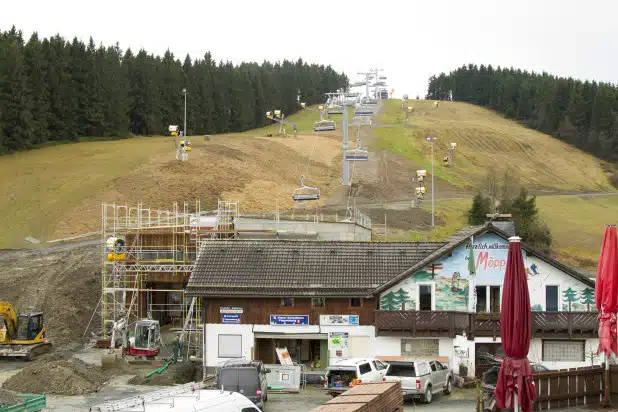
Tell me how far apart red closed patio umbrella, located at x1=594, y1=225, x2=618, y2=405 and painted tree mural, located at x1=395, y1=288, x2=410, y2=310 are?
15460 millimetres

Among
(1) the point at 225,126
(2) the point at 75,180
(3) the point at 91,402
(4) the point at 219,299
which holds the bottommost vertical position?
(3) the point at 91,402

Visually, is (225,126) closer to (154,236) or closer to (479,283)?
(154,236)

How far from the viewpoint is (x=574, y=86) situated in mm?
154250

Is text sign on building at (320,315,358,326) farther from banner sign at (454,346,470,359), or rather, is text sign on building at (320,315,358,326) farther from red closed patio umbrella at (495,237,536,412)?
red closed patio umbrella at (495,237,536,412)

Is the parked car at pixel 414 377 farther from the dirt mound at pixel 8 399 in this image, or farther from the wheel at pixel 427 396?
the dirt mound at pixel 8 399

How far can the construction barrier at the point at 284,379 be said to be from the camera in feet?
120

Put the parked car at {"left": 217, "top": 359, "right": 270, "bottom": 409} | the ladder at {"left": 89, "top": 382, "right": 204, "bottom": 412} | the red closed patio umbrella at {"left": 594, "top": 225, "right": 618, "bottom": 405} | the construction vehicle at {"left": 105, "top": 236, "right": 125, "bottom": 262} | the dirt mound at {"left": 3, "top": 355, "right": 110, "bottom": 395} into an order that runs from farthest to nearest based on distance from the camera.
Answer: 1. the construction vehicle at {"left": 105, "top": 236, "right": 125, "bottom": 262}
2. the dirt mound at {"left": 3, "top": 355, "right": 110, "bottom": 395}
3. the parked car at {"left": 217, "top": 359, "right": 270, "bottom": 409}
4. the red closed patio umbrella at {"left": 594, "top": 225, "right": 618, "bottom": 405}
5. the ladder at {"left": 89, "top": 382, "right": 204, "bottom": 412}

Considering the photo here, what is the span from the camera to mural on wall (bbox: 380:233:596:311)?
4109cm

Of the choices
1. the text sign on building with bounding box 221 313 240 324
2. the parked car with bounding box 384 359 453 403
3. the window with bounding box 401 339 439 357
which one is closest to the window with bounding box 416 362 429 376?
the parked car with bounding box 384 359 453 403

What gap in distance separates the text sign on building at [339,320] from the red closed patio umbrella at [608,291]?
16126mm

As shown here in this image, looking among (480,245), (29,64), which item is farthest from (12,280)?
(29,64)

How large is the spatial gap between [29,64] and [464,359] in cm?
7975

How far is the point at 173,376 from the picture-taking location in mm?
39250

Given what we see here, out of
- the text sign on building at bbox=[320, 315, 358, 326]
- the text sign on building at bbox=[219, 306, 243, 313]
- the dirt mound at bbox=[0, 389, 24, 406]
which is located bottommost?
the dirt mound at bbox=[0, 389, 24, 406]
